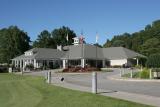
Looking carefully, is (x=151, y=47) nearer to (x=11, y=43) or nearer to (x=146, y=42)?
(x=146, y=42)

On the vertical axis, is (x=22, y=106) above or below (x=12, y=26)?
below

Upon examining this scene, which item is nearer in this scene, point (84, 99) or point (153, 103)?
point (153, 103)

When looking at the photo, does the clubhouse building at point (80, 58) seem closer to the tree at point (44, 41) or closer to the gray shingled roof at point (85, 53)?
the gray shingled roof at point (85, 53)

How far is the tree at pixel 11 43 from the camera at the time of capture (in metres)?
116

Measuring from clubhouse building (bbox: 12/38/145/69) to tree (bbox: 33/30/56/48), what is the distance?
36481 millimetres

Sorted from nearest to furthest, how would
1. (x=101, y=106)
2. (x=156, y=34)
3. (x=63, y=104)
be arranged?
(x=101, y=106), (x=63, y=104), (x=156, y=34)

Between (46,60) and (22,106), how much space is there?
7132 cm

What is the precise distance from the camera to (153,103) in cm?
1370

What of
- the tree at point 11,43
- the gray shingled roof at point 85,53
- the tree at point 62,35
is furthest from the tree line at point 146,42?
the tree at point 11,43

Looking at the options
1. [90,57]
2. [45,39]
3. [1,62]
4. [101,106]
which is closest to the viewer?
[101,106]

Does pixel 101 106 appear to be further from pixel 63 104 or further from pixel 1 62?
pixel 1 62

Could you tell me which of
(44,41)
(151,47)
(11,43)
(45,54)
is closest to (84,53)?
(45,54)

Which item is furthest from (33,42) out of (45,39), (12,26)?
(12,26)

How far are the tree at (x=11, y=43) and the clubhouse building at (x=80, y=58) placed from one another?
25696 mm
